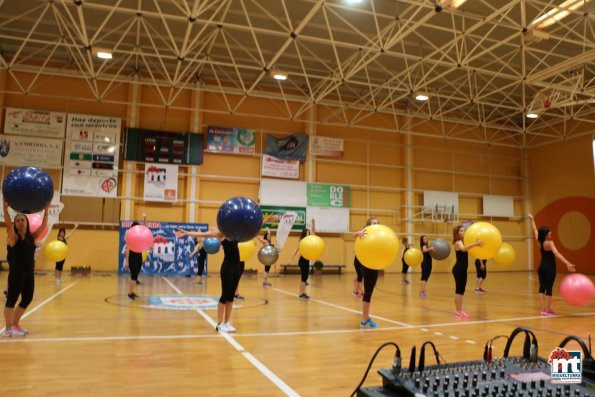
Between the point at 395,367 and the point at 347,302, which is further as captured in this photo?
the point at 347,302

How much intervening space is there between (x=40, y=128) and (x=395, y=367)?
16.1 metres

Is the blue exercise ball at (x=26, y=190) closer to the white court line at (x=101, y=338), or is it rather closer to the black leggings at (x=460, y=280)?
the white court line at (x=101, y=338)

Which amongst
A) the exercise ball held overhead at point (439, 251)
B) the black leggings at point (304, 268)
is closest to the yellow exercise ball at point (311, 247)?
the black leggings at point (304, 268)

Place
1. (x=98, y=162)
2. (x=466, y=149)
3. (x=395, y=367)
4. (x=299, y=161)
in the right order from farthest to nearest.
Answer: (x=466, y=149)
(x=299, y=161)
(x=98, y=162)
(x=395, y=367)

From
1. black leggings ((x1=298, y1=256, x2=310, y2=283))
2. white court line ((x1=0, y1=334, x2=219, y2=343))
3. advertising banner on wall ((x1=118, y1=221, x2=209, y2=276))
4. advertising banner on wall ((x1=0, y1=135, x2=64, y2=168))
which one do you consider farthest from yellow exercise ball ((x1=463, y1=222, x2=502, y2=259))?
advertising banner on wall ((x1=0, y1=135, x2=64, y2=168))

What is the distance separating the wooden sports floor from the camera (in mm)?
3506

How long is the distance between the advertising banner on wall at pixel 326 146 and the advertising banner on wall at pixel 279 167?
0.95 m

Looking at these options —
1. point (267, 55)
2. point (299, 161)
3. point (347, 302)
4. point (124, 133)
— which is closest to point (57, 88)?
point (124, 133)

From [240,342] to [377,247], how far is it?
1.90 m

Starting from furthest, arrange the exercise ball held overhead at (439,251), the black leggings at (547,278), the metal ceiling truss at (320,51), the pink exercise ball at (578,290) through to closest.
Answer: the metal ceiling truss at (320,51), the exercise ball held overhead at (439,251), the black leggings at (547,278), the pink exercise ball at (578,290)

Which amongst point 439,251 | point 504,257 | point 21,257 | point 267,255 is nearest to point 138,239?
point 21,257

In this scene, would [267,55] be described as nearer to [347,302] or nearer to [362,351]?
[347,302]

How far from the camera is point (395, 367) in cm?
177

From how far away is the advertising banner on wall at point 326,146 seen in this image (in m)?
17.8
